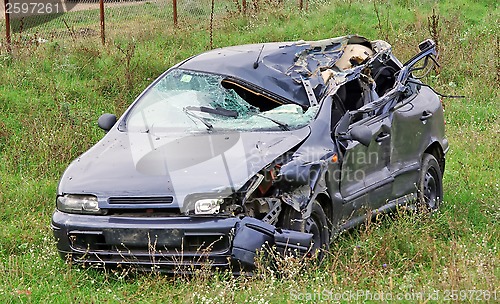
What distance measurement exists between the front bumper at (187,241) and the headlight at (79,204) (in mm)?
123

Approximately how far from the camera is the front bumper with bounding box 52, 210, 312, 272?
240 inches

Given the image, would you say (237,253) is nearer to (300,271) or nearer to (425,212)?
(300,271)

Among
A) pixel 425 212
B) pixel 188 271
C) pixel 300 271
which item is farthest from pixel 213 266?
pixel 425 212

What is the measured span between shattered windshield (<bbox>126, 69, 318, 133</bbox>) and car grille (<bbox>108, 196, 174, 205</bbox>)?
47.5 inches

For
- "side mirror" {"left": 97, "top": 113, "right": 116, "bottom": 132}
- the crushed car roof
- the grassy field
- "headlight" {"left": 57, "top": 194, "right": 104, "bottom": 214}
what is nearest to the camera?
the grassy field

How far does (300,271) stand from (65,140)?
5.00 meters

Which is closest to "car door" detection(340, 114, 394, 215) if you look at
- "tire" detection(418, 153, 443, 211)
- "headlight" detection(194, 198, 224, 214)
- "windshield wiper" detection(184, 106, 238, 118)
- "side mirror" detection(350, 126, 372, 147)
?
"side mirror" detection(350, 126, 372, 147)

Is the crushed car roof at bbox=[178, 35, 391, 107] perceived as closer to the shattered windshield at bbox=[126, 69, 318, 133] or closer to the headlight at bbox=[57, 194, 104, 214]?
the shattered windshield at bbox=[126, 69, 318, 133]

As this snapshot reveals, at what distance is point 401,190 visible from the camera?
27.2 feet

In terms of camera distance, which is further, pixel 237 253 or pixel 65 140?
pixel 65 140

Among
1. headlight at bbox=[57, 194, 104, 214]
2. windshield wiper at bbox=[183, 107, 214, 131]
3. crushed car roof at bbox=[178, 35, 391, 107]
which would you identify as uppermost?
crushed car roof at bbox=[178, 35, 391, 107]

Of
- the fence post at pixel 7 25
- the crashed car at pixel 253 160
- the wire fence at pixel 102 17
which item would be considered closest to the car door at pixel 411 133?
the crashed car at pixel 253 160

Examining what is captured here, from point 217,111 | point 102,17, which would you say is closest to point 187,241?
point 217,111

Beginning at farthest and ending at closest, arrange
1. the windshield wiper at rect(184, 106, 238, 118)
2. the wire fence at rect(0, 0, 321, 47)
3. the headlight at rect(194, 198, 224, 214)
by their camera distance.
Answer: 1. the wire fence at rect(0, 0, 321, 47)
2. the windshield wiper at rect(184, 106, 238, 118)
3. the headlight at rect(194, 198, 224, 214)
